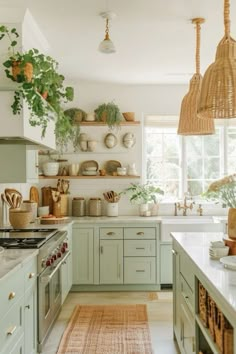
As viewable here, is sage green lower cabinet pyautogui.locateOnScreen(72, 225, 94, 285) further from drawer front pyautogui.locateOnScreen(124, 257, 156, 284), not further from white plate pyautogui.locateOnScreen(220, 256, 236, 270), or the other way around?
white plate pyautogui.locateOnScreen(220, 256, 236, 270)

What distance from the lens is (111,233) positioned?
4.76 metres

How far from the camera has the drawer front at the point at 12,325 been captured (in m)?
2.07

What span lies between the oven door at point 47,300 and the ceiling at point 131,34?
6.65 ft

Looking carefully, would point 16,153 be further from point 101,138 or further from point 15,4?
point 101,138

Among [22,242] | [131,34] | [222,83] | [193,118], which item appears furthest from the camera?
[131,34]

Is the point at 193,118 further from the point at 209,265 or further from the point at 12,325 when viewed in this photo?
the point at 12,325

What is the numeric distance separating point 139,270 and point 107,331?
126 centimetres

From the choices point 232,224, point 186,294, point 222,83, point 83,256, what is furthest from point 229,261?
point 83,256

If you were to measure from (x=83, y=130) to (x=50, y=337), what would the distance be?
279cm

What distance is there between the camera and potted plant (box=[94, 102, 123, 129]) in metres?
5.19

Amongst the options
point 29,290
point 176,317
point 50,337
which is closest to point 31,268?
point 29,290

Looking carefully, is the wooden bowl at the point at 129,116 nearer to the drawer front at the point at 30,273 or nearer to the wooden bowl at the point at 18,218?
the wooden bowl at the point at 18,218

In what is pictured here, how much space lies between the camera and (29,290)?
2686mm

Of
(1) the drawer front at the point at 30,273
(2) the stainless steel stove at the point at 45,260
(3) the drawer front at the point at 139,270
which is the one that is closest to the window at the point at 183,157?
(3) the drawer front at the point at 139,270
